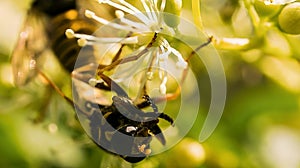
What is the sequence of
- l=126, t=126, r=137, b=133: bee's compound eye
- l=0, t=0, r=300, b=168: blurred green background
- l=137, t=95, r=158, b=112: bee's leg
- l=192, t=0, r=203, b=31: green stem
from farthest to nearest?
1. l=0, t=0, r=300, b=168: blurred green background
2. l=192, t=0, r=203, b=31: green stem
3. l=137, t=95, r=158, b=112: bee's leg
4. l=126, t=126, r=137, b=133: bee's compound eye

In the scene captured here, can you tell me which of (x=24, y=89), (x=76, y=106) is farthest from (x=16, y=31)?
(x=76, y=106)

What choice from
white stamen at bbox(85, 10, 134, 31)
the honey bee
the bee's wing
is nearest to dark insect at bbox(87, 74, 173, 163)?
the honey bee

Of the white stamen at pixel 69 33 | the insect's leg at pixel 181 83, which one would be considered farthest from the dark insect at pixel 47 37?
the insect's leg at pixel 181 83

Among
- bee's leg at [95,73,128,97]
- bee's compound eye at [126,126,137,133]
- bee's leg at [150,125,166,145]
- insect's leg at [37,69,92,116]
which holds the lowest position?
insect's leg at [37,69,92,116]

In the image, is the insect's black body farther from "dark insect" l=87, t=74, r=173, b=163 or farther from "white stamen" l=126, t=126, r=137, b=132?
"white stamen" l=126, t=126, r=137, b=132

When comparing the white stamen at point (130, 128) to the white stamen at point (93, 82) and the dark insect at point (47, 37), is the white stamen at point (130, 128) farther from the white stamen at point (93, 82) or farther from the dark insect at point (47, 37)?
the dark insect at point (47, 37)

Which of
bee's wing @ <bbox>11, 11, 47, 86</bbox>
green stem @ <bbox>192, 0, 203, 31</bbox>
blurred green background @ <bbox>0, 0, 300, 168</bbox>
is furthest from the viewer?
blurred green background @ <bbox>0, 0, 300, 168</bbox>

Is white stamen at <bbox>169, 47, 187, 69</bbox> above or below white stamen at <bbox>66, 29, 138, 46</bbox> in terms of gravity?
below
